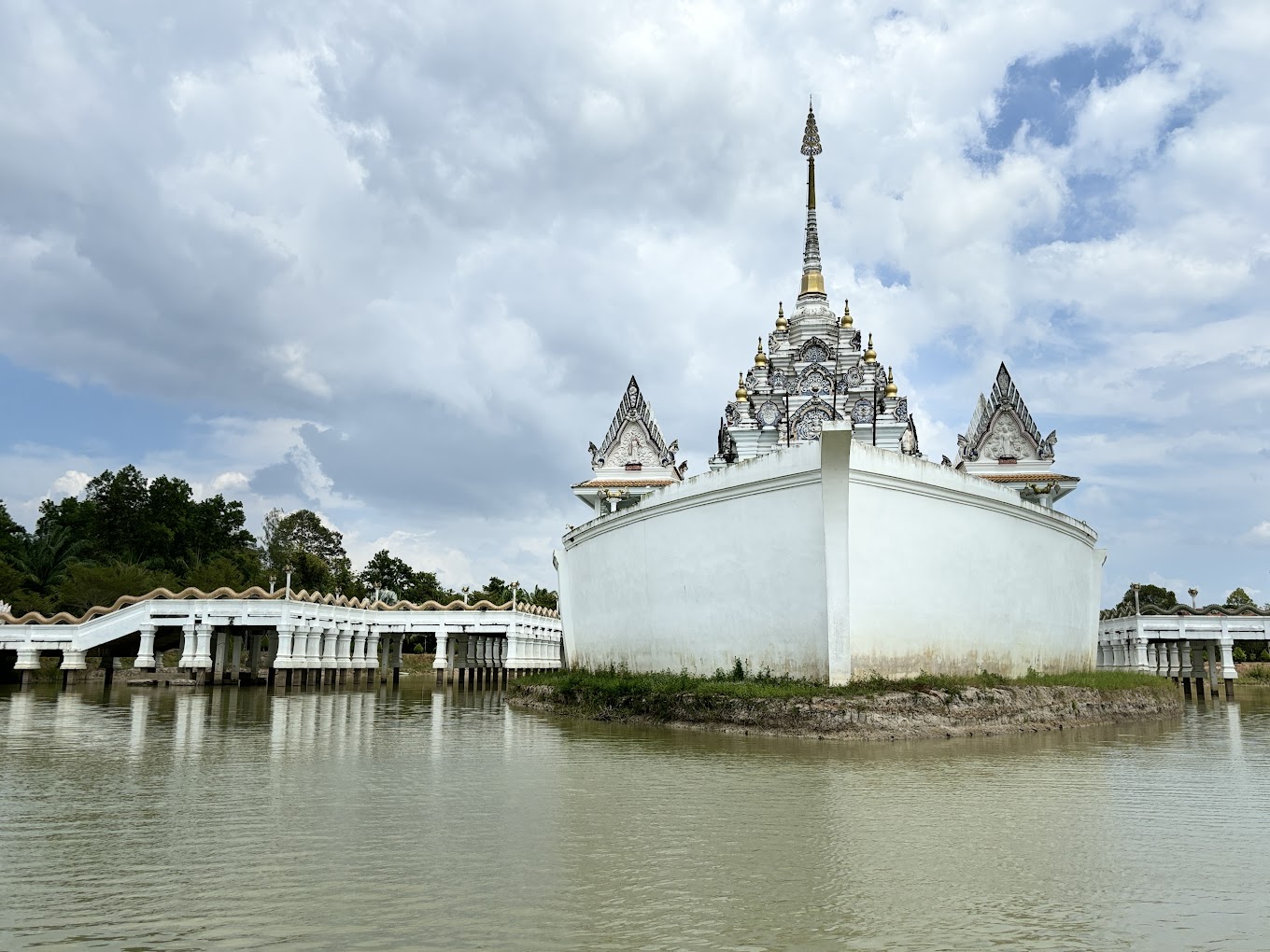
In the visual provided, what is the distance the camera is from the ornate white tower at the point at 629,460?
41406 millimetres

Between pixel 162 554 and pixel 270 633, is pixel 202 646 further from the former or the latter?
pixel 162 554

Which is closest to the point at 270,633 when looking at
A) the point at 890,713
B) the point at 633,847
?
the point at 890,713

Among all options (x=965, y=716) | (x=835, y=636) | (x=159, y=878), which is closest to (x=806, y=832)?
(x=159, y=878)

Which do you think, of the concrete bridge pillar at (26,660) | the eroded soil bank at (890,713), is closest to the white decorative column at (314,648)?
the concrete bridge pillar at (26,660)

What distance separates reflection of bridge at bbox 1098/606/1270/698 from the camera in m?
37.0

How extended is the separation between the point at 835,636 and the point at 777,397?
84.3 feet

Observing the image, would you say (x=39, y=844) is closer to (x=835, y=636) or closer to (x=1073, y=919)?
(x=1073, y=919)

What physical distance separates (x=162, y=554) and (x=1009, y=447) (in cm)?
4921

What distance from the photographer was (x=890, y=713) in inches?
640

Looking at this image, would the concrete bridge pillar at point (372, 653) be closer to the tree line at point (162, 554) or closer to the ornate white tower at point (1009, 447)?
the tree line at point (162, 554)

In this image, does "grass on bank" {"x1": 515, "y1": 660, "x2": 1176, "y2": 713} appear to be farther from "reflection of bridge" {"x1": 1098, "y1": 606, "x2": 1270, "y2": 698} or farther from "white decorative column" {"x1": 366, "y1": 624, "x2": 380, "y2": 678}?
"white decorative column" {"x1": 366, "y1": 624, "x2": 380, "y2": 678}

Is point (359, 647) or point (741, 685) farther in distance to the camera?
point (359, 647)

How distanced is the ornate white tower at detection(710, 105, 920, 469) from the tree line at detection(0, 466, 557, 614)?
1549 centimetres

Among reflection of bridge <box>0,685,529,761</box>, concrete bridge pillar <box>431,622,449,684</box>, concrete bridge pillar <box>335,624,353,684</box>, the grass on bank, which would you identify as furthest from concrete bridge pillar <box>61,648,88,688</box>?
the grass on bank
